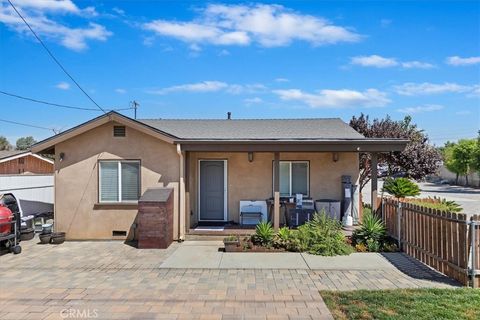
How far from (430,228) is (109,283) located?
6.33 metres

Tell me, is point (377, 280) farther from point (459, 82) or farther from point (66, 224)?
point (459, 82)

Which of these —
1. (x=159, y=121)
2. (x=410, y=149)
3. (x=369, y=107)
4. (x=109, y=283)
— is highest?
(x=369, y=107)

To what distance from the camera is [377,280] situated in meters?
6.55

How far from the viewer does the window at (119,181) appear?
10477mm

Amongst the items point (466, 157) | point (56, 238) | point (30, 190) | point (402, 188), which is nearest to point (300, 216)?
point (402, 188)

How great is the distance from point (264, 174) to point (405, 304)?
7.15 meters

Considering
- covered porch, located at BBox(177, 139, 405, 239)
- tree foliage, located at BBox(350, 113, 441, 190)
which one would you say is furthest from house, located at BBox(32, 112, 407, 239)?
tree foliage, located at BBox(350, 113, 441, 190)

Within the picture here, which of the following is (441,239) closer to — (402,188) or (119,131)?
(402,188)

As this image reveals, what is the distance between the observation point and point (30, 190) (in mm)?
13680

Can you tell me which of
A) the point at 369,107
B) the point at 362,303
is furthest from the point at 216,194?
the point at 369,107

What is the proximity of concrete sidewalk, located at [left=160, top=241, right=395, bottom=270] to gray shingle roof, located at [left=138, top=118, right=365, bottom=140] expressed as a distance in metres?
4.05

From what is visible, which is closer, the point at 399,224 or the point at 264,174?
the point at 399,224

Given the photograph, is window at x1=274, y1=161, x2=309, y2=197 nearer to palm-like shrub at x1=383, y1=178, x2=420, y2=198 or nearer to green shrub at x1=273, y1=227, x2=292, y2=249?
green shrub at x1=273, y1=227, x2=292, y2=249

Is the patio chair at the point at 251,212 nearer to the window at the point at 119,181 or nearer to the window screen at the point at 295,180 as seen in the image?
the window screen at the point at 295,180
